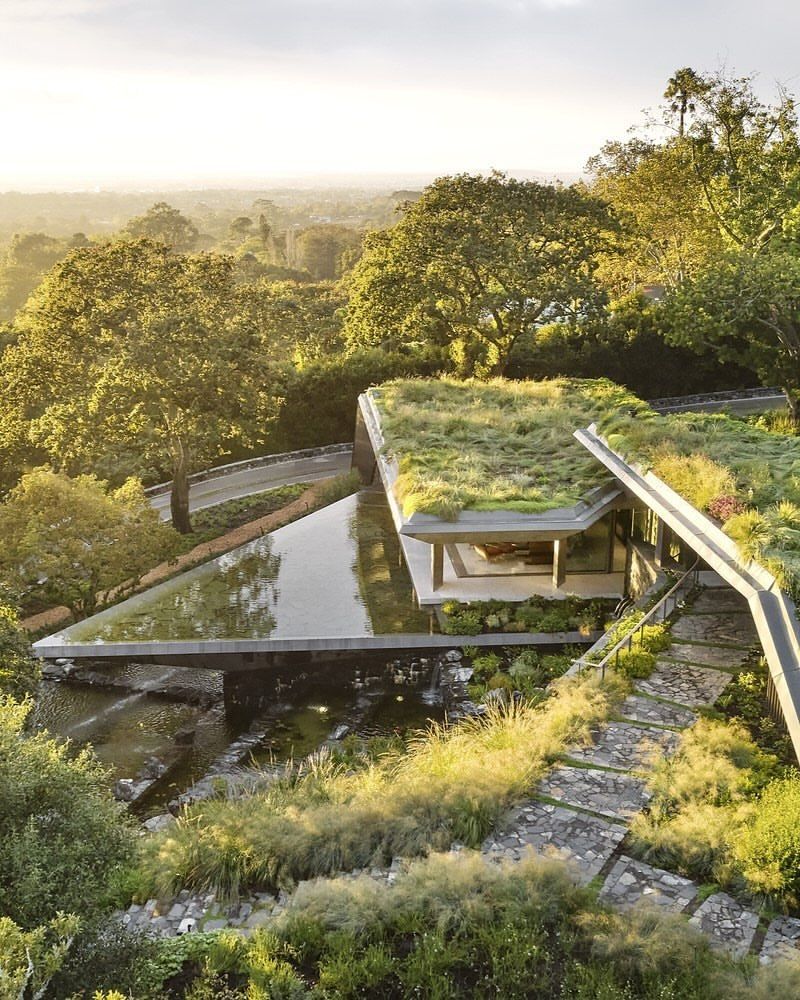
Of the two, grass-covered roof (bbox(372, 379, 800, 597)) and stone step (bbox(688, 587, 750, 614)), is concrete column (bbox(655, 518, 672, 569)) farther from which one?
grass-covered roof (bbox(372, 379, 800, 597))

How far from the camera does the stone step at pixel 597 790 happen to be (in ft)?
35.7

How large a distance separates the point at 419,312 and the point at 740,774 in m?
25.7

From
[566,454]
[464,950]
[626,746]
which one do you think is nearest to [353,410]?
[566,454]

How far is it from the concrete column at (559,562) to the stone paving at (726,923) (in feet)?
33.4

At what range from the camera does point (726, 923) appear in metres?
9.02

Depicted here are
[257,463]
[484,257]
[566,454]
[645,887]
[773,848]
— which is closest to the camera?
[773,848]

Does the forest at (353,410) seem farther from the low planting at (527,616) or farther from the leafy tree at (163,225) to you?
the leafy tree at (163,225)

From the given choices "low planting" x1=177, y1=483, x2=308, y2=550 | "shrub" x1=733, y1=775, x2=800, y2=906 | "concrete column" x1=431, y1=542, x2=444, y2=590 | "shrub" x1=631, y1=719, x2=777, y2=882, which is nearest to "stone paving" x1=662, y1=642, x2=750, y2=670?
"shrub" x1=631, y1=719, x2=777, y2=882

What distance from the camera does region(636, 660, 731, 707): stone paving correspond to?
1348cm

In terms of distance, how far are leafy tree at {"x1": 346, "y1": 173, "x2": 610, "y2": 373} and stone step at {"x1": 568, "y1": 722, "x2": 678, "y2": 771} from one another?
2337 centimetres

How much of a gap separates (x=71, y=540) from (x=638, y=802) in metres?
14.1

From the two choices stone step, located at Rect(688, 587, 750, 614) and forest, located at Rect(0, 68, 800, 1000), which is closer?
forest, located at Rect(0, 68, 800, 1000)

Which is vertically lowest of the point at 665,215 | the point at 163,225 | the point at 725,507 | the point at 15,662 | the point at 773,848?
the point at 15,662

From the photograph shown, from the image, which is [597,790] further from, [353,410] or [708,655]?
[353,410]
